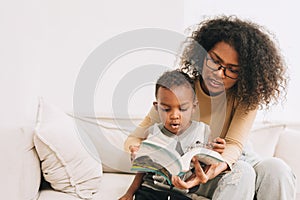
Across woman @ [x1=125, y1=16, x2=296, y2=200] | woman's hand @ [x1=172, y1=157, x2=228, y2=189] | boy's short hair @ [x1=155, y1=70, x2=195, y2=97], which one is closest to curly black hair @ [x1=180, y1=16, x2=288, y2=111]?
woman @ [x1=125, y1=16, x2=296, y2=200]

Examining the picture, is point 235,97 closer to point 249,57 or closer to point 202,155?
point 249,57

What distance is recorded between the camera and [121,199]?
4.71 feet

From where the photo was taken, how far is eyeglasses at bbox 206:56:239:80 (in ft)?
4.67

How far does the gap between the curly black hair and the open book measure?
1.07 ft

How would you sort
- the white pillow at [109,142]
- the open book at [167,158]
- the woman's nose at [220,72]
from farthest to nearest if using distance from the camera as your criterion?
the white pillow at [109,142], the woman's nose at [220,72], the open book at [167,158]

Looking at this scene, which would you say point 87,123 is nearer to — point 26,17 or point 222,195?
point 26,17

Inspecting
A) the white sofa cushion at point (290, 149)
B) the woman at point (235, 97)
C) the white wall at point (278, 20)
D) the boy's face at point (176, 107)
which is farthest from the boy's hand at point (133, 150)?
the white wall at point (278, 20)

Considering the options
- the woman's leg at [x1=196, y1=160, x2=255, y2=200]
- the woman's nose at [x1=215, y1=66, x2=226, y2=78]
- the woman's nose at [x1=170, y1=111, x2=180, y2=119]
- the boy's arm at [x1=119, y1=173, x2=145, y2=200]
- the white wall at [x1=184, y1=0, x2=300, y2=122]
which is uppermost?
the white wall at [x1=184, y1=0, x2=300, y2=122]

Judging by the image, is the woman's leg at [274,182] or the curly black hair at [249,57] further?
the curly black hair at [249,57]

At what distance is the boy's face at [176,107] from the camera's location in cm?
132

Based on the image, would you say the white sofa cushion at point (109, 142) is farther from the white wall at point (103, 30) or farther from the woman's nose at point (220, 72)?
the woman's nose at point (220, 72)

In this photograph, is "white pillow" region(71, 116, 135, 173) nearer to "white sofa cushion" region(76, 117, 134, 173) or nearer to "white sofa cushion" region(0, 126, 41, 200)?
"white sofa cushion" region(76, 117, 134, 173)

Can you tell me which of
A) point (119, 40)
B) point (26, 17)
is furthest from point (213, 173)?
point (26, 17)

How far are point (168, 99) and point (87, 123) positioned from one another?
0.65 metres
